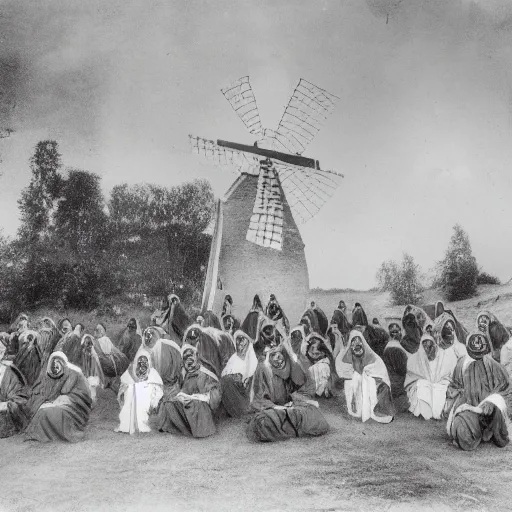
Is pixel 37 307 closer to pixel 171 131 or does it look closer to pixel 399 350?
pixel 171 131

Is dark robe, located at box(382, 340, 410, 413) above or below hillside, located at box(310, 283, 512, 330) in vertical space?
below

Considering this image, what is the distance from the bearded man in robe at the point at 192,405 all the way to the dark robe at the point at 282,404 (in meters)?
0.57

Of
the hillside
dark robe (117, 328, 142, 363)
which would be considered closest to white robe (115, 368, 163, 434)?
dark robe (117, 328, 142, 363)

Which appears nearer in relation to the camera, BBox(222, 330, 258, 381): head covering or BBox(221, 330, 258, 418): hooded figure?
BBox(221, 330, 258, 418): hooded figure

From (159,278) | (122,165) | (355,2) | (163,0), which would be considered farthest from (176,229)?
(355,2)

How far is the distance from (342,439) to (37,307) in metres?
9.07

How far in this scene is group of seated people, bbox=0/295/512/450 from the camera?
574 centimetres

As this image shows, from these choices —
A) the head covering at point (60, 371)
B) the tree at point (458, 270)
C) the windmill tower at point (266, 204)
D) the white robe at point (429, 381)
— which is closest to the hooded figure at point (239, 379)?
the head covering at point (60, 371)

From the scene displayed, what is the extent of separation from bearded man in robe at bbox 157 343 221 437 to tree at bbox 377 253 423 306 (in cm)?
665

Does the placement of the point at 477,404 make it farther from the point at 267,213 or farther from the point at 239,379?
the point at 267,213

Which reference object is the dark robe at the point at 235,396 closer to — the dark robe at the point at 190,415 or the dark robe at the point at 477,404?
the dark robe at the point at 190,415

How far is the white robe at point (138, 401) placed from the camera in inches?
250

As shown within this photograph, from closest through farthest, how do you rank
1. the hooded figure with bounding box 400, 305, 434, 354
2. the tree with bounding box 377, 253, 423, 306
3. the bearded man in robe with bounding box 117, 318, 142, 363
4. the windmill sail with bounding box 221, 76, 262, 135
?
the hooded figure with bounding box 400, 305, 434, 354 → the bearded man in robe with bounding box 117, 318, 142, 363 → the windmill sail with bounding box 221, 76, 262, 135 → the tree with bounding box 377, 253, 423, 306

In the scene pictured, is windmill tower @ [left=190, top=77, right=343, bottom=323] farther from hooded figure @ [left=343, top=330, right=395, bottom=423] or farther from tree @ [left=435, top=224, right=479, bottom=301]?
hooded figure @ [left=343, top=330, right=395, bottom=423]
